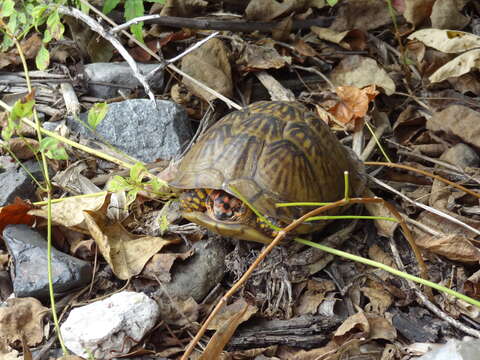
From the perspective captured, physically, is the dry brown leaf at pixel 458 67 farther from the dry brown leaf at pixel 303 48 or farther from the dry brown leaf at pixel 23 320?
the dry brown leaf at pixel 23 320

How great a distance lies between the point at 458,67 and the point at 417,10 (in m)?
0.58

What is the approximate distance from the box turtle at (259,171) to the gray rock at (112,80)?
2.98 feet

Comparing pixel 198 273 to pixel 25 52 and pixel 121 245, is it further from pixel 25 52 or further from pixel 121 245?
pixel 25 52

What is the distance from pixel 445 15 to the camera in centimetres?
329

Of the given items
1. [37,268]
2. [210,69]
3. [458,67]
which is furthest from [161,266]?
[458,67]

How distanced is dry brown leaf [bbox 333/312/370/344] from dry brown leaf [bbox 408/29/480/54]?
5.79 feet

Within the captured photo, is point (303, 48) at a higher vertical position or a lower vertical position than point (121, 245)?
higher

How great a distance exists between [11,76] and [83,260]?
4.83 ft

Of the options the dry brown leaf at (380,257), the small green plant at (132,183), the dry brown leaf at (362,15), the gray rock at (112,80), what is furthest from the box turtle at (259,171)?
the dry brown leaf at (362,15)

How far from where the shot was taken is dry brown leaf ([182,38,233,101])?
3.04m

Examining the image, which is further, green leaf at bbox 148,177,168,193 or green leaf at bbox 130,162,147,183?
green leaf at bbox 148,177,168,193

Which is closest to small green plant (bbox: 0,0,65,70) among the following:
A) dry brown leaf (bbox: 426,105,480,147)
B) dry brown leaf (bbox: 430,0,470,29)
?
dry brown leaf (bbox: 426,105,480,147)

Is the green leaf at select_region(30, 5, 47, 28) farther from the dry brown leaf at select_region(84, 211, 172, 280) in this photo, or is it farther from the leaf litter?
the dry brown leaf at select_region(84, 211, 172, 280)

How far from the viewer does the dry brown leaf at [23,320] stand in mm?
2029
